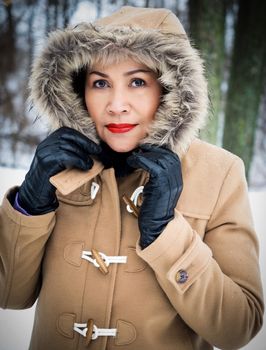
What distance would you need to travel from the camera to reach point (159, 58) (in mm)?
1030

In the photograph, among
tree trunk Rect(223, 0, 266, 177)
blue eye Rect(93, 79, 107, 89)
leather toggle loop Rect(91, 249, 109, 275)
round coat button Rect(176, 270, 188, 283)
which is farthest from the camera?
tree trunk Rect(223, 0, 266, 177)

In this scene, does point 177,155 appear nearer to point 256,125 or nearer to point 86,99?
point 86,99

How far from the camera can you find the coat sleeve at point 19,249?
3.30 feet

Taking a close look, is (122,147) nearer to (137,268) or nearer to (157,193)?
(157,193)

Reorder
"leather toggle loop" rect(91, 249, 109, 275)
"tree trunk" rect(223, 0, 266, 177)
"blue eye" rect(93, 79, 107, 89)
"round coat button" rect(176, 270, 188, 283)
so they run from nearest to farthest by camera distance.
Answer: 1. "round coat button" rect(176, 270, 188, 283)
2. "leather toggle loop" rect(91, 249, 109, 275)
3. "blue eye" rect(93, 79, 107, 89)
4. "tree trunk" rect(223, 0, 266, 177)

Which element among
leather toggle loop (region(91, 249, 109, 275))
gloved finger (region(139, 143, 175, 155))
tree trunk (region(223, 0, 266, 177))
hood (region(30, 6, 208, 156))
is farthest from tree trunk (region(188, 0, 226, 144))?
leather toggle loop (region(91, 249, 109, 275))

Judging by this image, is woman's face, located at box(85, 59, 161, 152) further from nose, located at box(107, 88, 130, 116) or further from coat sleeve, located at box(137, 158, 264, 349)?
coat sleeve, located at box(137, 158, 264, 349)

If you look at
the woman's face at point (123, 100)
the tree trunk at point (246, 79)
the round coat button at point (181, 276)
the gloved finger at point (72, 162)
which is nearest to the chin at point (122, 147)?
→ the woman's face at point (123, 100)

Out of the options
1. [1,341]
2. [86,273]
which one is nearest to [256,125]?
[86,273]

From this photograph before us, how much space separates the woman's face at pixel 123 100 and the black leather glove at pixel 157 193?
6.0 inches

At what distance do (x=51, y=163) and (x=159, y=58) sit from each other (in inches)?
16.5

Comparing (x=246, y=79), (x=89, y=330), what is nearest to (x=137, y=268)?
(x=89, y=330)

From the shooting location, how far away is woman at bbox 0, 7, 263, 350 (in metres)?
0.92

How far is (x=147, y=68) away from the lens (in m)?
1.06
